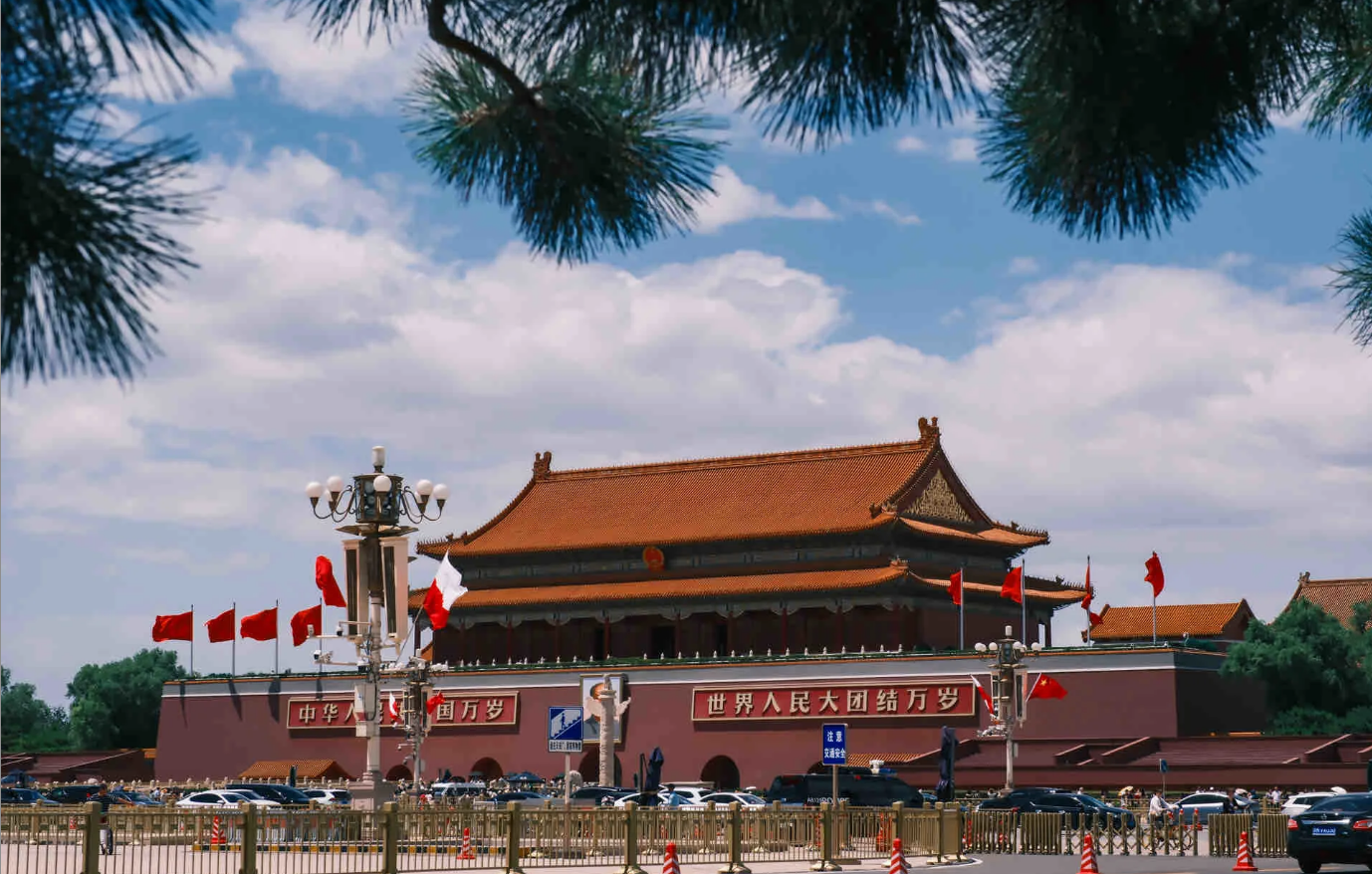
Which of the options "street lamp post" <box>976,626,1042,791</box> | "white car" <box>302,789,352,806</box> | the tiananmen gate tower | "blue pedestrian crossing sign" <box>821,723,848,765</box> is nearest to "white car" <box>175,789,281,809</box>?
"white car" <box>302,789,352,806</box>

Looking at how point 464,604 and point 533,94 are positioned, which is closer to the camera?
point 533,94

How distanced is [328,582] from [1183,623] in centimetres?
3722

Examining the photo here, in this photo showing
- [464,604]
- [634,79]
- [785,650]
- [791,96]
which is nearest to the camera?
[791,96]

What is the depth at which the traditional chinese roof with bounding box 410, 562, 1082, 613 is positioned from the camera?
5853 centimetres

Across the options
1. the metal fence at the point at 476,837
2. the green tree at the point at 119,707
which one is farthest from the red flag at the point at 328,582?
the green tree at the point at 119,707

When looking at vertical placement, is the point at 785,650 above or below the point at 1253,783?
above

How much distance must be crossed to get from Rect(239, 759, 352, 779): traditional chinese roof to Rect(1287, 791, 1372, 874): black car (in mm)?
44708

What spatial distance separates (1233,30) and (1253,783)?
43.7 m

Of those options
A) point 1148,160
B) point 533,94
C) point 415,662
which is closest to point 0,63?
point 533,94

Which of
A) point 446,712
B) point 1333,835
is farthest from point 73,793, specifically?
point 1333,835

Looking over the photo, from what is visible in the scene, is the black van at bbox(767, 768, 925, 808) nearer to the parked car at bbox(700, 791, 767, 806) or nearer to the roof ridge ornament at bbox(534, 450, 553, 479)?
the parked car at bbox(700, 791, 767, 806)

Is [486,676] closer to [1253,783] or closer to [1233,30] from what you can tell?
[1253,783]

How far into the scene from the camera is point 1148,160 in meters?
6.39

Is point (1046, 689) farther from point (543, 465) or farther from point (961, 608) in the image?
point (543, 465)
